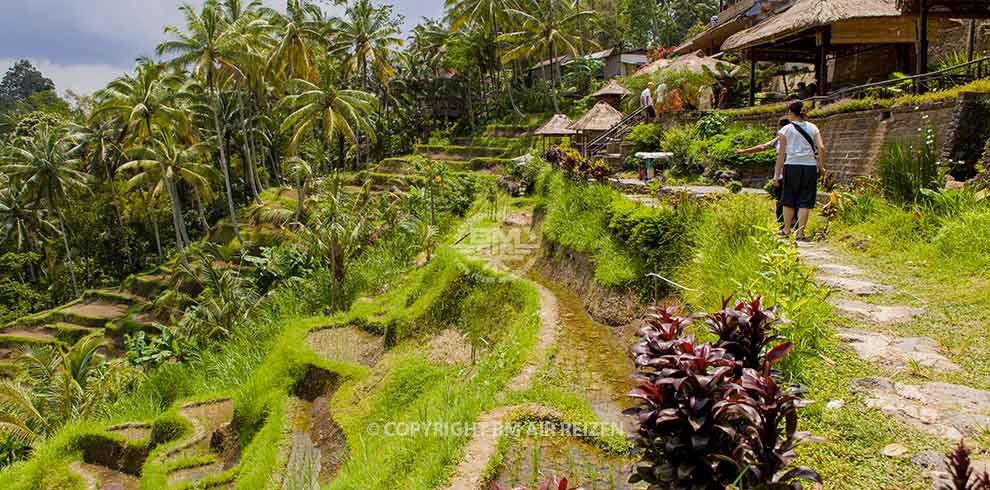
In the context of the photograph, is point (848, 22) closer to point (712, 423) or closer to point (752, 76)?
point (752, 76)

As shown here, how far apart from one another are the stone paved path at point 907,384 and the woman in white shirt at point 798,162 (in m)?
Answer: 1.30

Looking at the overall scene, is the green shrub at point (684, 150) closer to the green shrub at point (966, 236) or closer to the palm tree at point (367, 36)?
the green shrub at point (966, 236)

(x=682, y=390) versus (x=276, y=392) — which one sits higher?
(x=682, y=390)

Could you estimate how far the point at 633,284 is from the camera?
7.30m

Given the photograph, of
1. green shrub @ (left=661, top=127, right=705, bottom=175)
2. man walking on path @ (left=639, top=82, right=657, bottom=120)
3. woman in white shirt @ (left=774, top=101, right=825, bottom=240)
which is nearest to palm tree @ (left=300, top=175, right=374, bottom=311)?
green shrub @ (left=661, top=127, right=705, bottom=175)

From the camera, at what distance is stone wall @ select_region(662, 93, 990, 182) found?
766 centimetres

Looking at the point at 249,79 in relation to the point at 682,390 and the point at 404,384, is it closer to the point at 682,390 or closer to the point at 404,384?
the point at 404,384

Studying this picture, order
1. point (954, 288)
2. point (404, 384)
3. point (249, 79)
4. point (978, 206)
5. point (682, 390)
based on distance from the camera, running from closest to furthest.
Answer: point (682, 390), point (954, 288), point (978, 206), point (404, 384), point (249, 79)

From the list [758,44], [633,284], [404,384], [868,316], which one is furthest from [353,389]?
[758,44]

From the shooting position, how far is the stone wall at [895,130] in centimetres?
766

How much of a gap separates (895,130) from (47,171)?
36.3m

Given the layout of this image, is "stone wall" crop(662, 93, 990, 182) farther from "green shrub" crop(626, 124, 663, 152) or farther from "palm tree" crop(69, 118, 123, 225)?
"palm tree" crop(69, 118, 123, 225)

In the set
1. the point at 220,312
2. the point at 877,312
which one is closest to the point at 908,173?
the point at 877,312

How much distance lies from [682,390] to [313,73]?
31.2m
